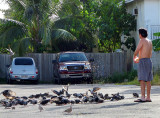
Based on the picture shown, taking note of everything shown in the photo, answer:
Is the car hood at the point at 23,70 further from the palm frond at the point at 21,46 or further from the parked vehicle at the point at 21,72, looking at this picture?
the palm frond at the point at 21,46

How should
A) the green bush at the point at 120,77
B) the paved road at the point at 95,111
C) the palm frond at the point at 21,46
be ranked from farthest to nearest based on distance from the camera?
the palm frond at the point at 21,46 < the green bush at the point at 120,77 < the paved road at the point at 95,111

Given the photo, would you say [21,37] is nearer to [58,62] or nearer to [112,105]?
[58,62]

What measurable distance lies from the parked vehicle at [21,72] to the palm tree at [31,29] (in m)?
1.98

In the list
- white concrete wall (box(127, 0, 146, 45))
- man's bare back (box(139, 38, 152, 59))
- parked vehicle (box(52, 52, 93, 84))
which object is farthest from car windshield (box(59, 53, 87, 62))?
man's bare back (box(139, 38, 152, 59))

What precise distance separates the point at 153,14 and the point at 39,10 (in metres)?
7.03

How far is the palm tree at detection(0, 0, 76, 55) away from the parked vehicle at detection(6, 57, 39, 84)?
1.98m

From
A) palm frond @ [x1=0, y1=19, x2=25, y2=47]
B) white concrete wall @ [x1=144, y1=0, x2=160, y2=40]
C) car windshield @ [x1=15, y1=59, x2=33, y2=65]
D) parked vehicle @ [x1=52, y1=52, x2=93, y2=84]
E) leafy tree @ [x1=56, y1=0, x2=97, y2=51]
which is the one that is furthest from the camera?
leafy tree @ [x1=56, y1=0, x2=97, y2=51]

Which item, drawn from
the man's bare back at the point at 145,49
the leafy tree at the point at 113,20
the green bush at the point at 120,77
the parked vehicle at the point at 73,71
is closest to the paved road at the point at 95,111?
the man's bare back at the point at 145,49

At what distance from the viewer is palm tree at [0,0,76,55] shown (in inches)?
1022

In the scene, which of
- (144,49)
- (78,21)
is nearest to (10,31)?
(78,21)

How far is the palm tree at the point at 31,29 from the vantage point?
2595 cm

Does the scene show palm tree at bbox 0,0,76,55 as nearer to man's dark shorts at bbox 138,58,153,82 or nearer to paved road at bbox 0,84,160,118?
man's dark shorts at bbox 138,58,153,82

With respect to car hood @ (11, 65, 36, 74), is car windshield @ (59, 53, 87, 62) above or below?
above

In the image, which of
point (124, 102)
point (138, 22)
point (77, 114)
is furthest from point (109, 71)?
point (77, 114)
